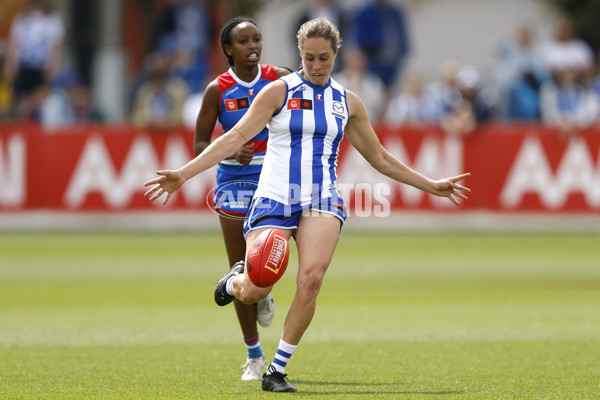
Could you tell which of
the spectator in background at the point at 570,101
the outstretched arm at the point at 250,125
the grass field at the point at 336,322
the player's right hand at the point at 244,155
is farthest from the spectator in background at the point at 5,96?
the outstretched arm at the point at 250,125

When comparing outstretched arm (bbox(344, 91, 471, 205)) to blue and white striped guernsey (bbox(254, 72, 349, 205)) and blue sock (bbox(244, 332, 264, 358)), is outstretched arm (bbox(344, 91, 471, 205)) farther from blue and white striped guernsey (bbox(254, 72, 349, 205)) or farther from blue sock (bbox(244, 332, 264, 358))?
blue sock (bbox(244, 332, 264, 358))

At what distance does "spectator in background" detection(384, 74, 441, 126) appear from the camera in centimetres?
2214

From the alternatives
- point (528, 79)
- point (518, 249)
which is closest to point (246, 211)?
point (518, 249)

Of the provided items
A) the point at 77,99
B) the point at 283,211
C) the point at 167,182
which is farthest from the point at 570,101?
the point at 167,182

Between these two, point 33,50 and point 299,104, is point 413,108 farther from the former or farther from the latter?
point 299,104

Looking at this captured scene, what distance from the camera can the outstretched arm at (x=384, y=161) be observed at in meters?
7.73

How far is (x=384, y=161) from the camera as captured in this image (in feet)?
25.8

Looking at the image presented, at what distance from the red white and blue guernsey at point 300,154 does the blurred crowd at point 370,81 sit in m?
13.4

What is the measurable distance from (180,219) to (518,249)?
242 inches

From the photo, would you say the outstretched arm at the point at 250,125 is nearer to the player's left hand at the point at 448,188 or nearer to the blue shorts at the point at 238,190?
the blue shorts at the point at 238,190

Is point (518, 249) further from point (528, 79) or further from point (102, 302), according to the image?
point (102, 302)

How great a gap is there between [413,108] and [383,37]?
1.58 meters

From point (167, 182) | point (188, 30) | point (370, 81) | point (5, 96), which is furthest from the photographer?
point (188, 30)

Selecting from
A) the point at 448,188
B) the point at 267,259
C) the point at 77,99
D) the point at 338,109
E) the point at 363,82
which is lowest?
the point at 267,259
